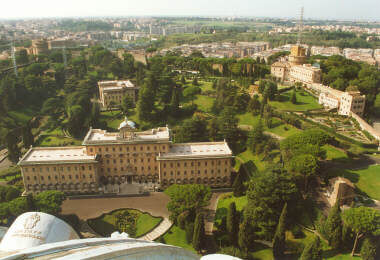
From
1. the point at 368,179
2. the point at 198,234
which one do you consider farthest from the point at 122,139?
the point at 368,179

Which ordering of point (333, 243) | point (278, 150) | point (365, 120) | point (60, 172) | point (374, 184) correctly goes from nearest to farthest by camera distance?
point (333, 243)
point (374, 184)
point (60, 172)
point (278, 150)
point (365, 120)

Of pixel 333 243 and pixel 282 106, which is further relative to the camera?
pixel 282 106

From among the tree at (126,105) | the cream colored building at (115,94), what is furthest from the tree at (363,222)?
the cream colored building at (115,94)

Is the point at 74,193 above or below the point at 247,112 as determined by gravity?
below

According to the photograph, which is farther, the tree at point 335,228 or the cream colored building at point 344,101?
the cream colored building at point 344,101

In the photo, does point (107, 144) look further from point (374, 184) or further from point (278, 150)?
point (374, 184)

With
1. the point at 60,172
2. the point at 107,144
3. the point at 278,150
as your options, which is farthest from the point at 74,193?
the point at 278,150

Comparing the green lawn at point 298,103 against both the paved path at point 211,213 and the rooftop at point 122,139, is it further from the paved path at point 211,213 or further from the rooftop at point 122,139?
the rooftop at point 122,139
